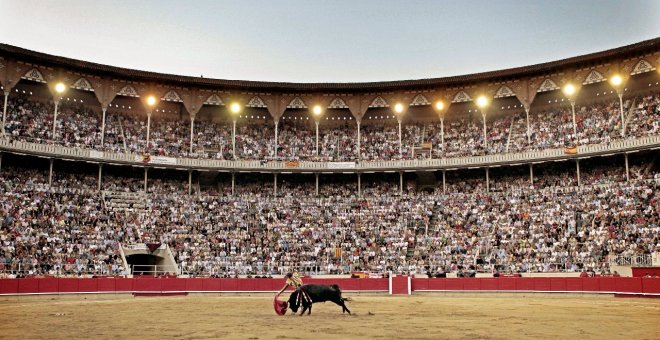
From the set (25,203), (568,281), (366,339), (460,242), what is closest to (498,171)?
(460,242)

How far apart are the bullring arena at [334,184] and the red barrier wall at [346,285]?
89 millimetres

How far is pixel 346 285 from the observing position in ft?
124

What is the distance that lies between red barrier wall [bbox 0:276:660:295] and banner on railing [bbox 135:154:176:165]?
1491cm

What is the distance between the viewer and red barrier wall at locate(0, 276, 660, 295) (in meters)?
31.0

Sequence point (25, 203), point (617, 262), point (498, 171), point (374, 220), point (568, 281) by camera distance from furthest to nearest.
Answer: point (498, 171), point (374, 220), point (25, 203), point (617, 262), point (568, 281)

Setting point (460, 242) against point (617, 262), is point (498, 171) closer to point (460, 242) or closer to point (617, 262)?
point (460, 242)

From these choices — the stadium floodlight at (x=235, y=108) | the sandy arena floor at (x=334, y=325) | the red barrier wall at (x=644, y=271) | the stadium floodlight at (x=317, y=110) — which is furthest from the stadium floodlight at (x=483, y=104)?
the sandy arena floor at (x=334, y=325)

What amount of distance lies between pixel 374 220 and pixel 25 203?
24283 millimetres

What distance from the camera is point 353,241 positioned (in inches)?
1790

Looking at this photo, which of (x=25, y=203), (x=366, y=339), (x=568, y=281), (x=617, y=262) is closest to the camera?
(x=366, y=339)

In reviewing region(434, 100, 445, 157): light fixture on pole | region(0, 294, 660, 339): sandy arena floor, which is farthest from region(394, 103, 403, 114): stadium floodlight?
region(0, 294, 660, 339): sandy arena floor

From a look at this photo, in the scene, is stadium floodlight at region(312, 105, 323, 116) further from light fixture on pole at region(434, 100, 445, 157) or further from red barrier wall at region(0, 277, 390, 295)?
red barrier wall at region(0, 277, 390, 295)

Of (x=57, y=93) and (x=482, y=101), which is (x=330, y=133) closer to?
(x=482, y=101)

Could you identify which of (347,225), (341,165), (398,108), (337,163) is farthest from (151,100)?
(398,108)
